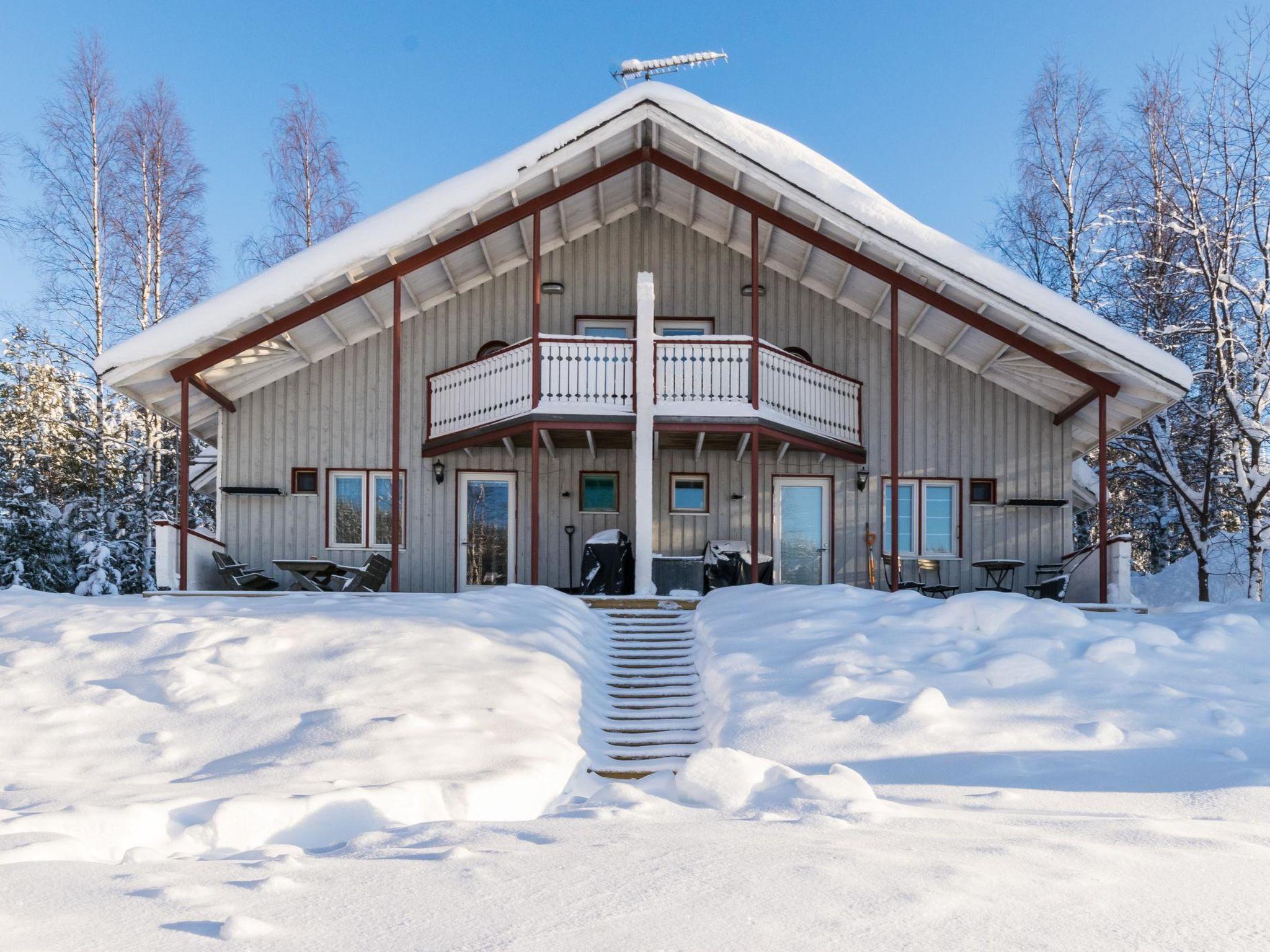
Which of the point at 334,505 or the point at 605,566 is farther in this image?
the point at 334,505

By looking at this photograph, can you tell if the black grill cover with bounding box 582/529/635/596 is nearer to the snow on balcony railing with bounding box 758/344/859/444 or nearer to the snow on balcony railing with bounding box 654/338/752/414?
the snow on balcony railing with bounding box 654/338/752/414

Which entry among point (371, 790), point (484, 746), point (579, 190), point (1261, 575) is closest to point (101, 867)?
point (371, 790)

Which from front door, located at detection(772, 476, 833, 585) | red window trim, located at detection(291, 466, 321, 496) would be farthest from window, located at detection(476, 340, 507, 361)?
front door, located at detection(772, 476, 833, 585)

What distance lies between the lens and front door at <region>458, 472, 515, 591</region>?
587 inches

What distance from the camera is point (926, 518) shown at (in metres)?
15.1

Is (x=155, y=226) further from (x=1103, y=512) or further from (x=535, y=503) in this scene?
(x=1103, y=512)

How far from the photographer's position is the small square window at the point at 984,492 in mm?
15156

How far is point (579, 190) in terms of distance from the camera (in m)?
13.3

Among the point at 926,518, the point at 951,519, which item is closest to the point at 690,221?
the point at 926,518

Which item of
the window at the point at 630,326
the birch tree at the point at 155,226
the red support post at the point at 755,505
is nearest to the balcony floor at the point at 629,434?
the red support post at the point at 755,505

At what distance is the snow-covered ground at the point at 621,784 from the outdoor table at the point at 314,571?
1.93 metres

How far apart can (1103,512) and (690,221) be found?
6.85 meters

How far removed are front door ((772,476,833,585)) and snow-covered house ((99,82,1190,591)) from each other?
0.03 meters

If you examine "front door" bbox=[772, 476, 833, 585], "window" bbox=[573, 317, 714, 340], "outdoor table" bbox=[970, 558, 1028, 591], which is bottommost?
"outdoor table" bbox=[970, 558, 1028, 591]
